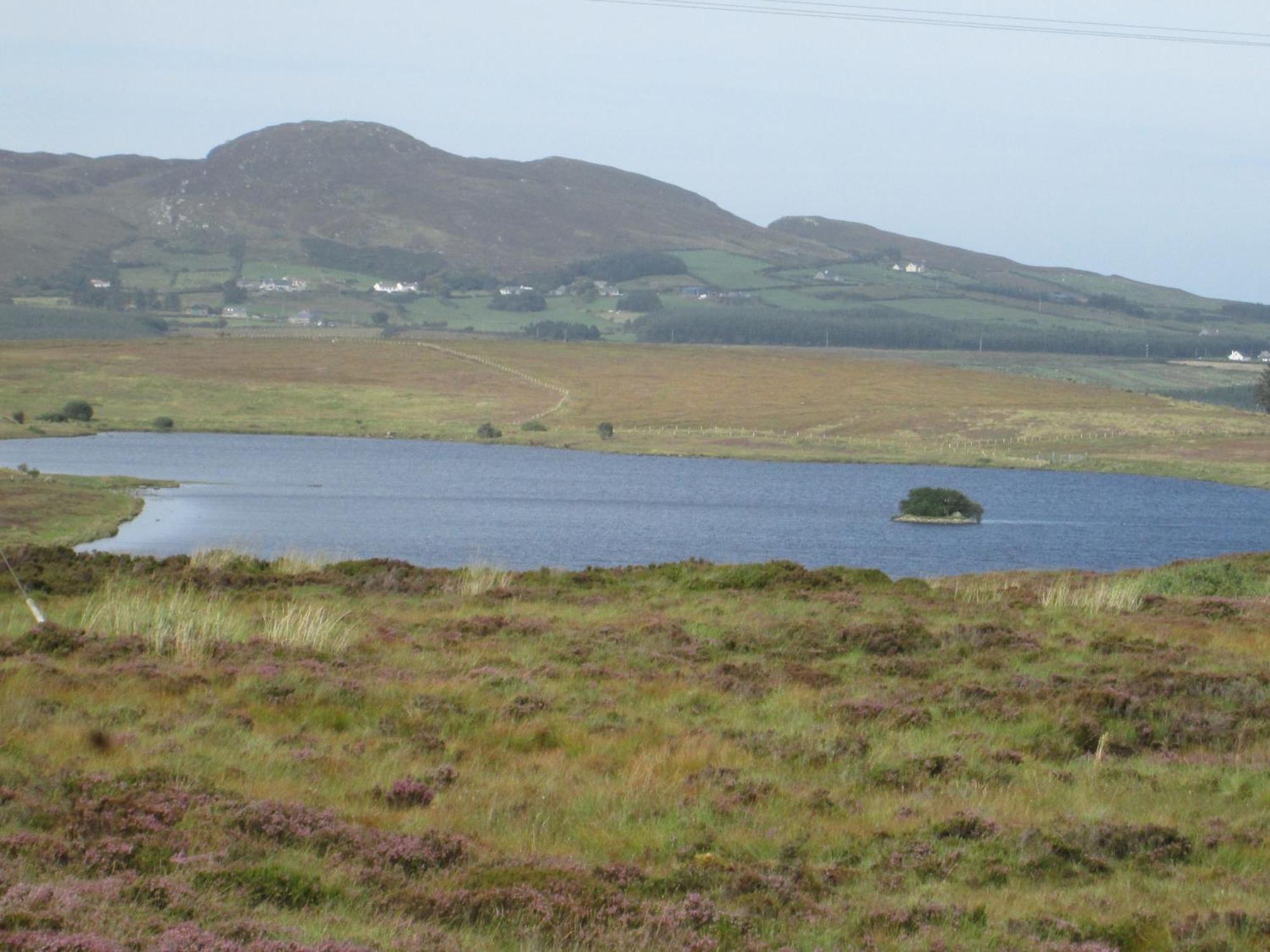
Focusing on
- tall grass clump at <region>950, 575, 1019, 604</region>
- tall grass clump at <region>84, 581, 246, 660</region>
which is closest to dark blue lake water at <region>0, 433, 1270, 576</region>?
tall grass clump at <region>950, 575, 1019, 604</region>

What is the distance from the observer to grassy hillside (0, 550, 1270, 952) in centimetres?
710

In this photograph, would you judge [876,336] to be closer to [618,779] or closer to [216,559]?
[216,559]

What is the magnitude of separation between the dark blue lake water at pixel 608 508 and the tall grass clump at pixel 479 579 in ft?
14.5

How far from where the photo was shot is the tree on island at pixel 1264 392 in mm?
120188

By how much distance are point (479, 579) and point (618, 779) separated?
1115cm

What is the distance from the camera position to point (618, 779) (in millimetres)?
9969

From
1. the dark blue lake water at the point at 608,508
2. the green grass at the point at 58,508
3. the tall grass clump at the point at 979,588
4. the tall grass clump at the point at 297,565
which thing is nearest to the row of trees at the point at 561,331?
the dark blue lake water at the point at 608,508

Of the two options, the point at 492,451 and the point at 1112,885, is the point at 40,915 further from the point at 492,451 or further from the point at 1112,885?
the point at 492,451

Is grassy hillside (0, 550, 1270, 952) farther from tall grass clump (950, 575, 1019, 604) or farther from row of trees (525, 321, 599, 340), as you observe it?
row of trees (525, 321, 599, 340)

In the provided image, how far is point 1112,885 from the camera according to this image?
8156 mm

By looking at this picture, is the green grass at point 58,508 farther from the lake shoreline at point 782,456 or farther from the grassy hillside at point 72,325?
the grassy hillside at point 72,325

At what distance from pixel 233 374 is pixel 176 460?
157 feet

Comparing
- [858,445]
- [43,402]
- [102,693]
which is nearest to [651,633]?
[102,693]

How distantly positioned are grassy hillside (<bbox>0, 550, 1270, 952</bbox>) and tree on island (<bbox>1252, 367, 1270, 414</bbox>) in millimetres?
112915
